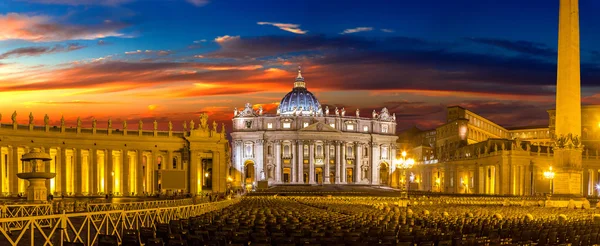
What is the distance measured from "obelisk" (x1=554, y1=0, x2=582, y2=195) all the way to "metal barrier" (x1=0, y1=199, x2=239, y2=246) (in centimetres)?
2486

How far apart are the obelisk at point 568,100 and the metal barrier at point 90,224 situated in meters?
24.9

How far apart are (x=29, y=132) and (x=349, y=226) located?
6189cm

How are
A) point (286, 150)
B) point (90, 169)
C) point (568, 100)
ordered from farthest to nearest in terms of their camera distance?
point (286, 150)
point (90, 169)
point (568, 100)

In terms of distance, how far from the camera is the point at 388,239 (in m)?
20.7

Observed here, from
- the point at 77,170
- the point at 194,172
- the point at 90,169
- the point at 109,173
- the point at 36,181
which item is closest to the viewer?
the point at 36,181

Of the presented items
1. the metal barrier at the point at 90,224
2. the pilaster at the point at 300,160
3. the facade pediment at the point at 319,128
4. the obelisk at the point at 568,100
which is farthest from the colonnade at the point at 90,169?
the facade pediment at the point at 319,128

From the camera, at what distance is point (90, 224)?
38.1 metres

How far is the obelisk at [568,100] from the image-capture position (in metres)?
50.2

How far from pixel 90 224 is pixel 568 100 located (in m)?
33.0

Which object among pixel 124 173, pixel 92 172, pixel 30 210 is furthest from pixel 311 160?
pixel 30 210

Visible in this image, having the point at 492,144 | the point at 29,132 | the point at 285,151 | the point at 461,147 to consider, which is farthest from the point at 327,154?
the point at 29,132

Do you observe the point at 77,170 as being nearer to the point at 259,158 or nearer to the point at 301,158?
the point at 259,158

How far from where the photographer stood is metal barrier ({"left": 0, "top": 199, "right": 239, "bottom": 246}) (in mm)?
21484

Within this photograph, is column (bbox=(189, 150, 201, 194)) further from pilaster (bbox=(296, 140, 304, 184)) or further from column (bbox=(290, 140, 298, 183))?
column (bbox=(290, 140, 298, 183))
